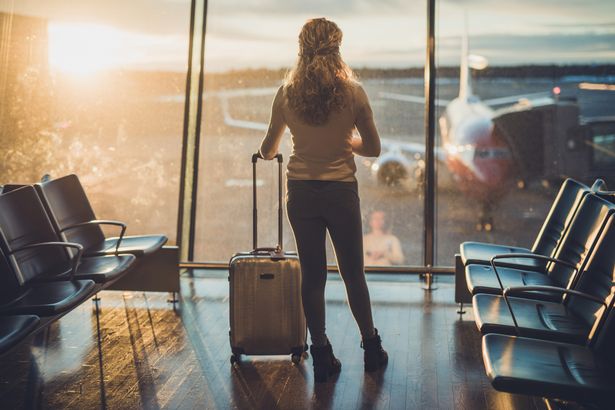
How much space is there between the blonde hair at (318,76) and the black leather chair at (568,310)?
110 centimetres

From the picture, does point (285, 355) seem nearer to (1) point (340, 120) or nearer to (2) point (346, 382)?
(2) point (346, 382)

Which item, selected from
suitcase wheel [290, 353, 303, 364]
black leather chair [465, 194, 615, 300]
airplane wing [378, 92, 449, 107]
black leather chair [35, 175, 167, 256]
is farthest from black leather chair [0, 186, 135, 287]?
airplane wing [378, 92, 449, 107]

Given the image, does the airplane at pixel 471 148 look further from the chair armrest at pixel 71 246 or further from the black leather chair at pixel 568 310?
the chair armrest at pixel 71 246

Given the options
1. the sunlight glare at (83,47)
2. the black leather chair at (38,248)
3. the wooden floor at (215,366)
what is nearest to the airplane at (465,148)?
the sunlight glare at (83,47)

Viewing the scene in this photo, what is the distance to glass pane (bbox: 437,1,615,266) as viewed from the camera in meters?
6.53

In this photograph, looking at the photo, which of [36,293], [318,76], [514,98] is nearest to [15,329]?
[36,293]

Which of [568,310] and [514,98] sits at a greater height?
[514,98]

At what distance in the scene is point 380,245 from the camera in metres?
6.63

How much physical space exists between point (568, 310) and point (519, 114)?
323cm

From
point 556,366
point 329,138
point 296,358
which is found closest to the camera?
point 556,366

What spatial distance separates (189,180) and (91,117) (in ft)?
3.10

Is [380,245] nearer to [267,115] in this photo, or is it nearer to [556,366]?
[267,115]

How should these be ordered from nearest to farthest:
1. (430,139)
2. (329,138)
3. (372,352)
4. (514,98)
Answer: (329,138) < (372,352) < (430,139) < (514,98)

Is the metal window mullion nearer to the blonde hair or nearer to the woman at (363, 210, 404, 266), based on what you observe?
the woman at (363, 210, 404, 266)
